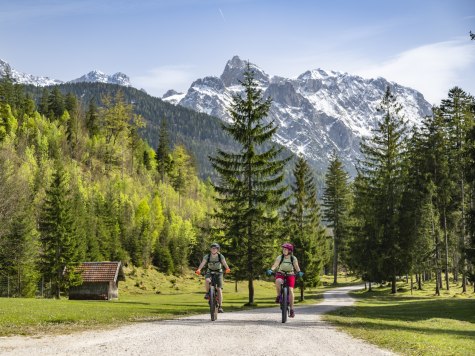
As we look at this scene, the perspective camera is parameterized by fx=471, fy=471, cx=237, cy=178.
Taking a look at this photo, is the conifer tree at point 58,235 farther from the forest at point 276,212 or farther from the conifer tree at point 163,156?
the conifer tree at point 163,156

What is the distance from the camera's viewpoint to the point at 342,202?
3194 inches

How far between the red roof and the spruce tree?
2813 centimetres

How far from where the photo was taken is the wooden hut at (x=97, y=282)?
192 ft

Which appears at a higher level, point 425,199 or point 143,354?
point 425,199

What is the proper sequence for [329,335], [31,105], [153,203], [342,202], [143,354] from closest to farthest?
[143,354], [329,335], [342,202], [153,203], [31,105]

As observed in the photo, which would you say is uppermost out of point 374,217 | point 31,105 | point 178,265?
point 31,105

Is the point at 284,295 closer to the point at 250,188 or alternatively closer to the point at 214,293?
the point at 214,293

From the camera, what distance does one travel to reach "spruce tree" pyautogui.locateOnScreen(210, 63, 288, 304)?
112 ft

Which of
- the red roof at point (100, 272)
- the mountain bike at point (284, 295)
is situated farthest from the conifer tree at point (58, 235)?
the mountain bike at point (284, 295)

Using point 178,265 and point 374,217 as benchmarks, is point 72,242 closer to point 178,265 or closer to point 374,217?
point 374,217

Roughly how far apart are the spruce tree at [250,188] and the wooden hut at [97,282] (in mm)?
28497

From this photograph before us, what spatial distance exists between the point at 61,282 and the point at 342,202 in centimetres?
4771

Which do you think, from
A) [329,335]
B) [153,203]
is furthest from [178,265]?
[329,335]

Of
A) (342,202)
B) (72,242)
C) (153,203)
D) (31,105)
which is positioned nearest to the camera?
(72,242)
